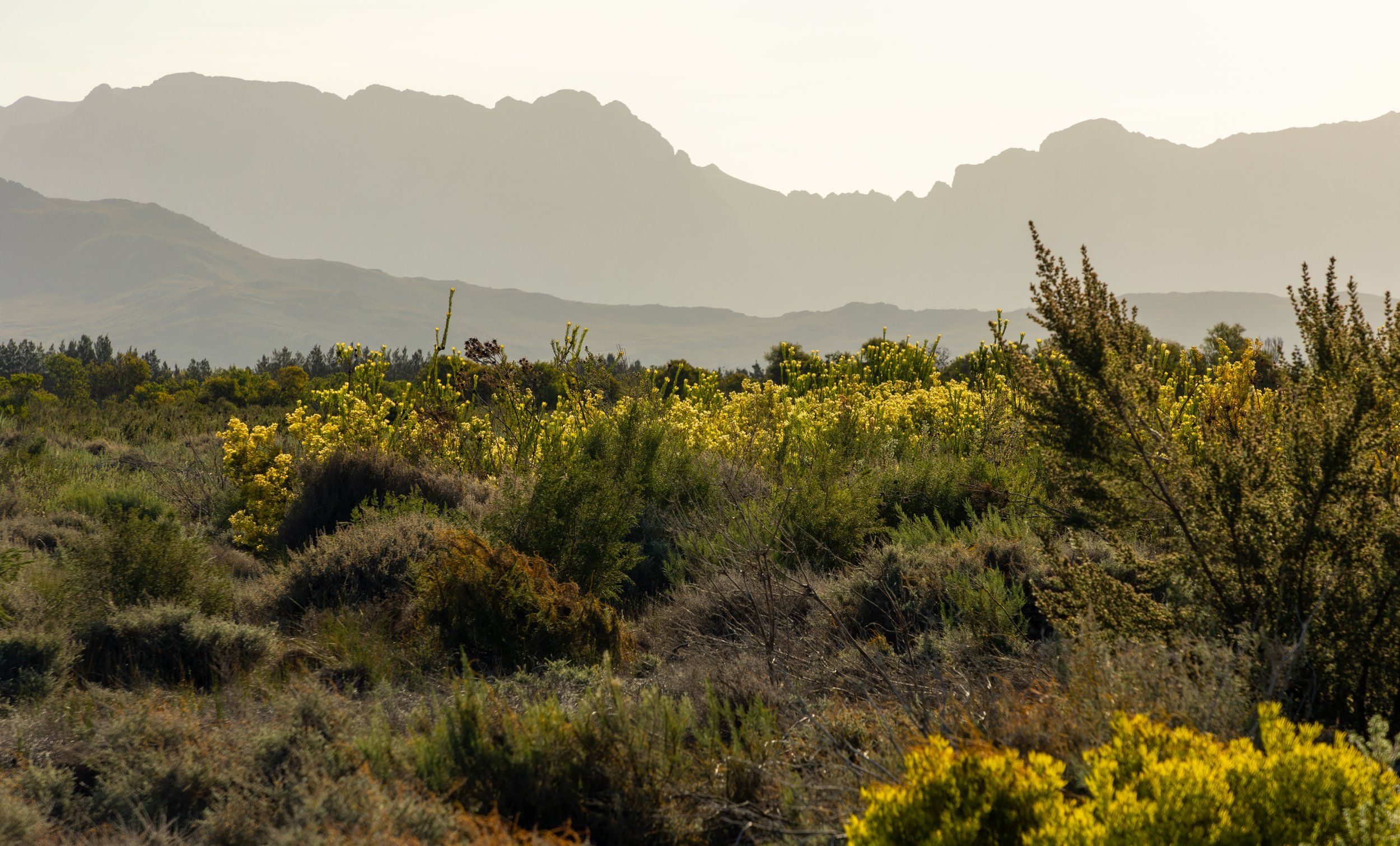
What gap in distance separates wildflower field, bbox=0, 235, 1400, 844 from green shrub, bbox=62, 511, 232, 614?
24 mm

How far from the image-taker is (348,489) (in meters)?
7.72

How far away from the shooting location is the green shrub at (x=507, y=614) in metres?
4.79

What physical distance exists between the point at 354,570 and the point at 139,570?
1287 millimetres

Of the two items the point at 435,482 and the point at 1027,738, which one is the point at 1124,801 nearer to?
the point at 1027,738

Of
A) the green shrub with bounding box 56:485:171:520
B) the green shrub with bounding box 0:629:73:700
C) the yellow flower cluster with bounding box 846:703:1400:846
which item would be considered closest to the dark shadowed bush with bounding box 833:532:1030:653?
the yellow flower cluster with bounding box 846:703:1400:846

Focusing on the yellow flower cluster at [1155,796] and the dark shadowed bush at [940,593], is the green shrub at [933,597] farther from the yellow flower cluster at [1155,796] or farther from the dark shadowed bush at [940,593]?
the yellow flower cluster at [1155,796]

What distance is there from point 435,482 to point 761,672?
5057 millimetres

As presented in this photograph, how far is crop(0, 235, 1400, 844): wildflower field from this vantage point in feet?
7.19

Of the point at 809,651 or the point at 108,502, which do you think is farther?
the point at 108,502

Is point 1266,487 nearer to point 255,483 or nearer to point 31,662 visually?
point 31,662

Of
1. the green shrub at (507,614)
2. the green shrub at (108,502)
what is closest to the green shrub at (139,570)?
the green shrub at (507,614)

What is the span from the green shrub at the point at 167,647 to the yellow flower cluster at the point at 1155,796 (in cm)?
383

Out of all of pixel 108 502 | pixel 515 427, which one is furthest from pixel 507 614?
pixel 108 502

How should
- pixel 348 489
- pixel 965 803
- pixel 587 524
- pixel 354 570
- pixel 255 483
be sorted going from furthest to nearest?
1. pixel 348 489
2. pixel 255 483
3. pixel 587 524
4. pixel 354 570
5. pixel 965 803
